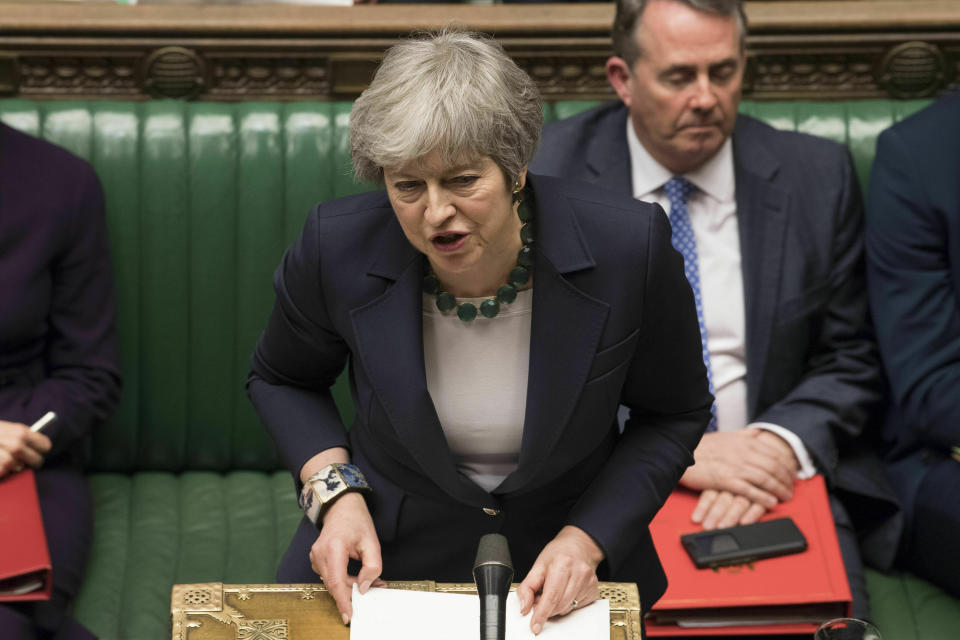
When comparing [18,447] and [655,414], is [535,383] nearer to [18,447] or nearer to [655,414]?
[655,414]

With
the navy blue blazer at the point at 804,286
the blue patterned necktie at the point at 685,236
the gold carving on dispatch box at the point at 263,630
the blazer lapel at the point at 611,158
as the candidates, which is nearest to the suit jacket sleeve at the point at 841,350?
the navy blue blazer at the point at 804,286

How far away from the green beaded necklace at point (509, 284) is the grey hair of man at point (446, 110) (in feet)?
0.42

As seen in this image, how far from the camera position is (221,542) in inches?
104

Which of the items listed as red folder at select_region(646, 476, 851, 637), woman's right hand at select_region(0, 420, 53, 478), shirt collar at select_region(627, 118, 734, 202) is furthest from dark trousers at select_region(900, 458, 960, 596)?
woman's right hand at select_region(0, 420, 53, 478)

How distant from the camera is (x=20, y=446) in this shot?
231cm

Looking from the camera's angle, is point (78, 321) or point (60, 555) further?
point (78, 321)

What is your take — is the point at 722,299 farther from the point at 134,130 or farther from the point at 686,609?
the point at 134,130

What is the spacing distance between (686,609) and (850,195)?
1.01m

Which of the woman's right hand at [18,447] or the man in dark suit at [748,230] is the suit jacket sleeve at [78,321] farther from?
the man in dark suit at [748,230]

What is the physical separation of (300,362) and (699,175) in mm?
1123

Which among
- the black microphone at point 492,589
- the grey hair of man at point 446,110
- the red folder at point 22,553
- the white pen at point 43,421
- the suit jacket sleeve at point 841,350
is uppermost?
the grey hair of man at point 446,110

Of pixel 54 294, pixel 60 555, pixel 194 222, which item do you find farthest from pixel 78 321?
pixel 60 555

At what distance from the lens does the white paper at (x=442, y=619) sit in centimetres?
150

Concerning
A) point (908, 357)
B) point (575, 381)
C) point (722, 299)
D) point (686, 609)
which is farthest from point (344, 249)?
point (908, 357)
